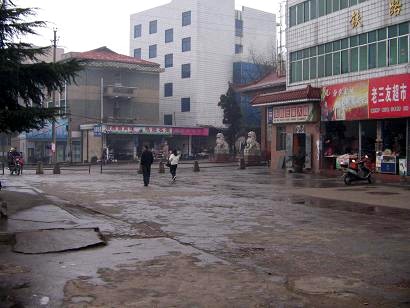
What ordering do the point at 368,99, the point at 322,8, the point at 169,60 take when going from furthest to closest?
the point at 169,60
the point at 322,8
the point at 368,99

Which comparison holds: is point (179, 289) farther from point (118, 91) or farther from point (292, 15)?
point (118, 91)

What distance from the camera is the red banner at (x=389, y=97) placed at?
2239cm

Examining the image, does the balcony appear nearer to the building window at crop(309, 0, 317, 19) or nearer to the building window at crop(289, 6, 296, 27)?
the building window at crop(289, 6, 296, 27)

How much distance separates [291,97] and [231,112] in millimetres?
21553

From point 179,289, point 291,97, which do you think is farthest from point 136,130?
point 179,289

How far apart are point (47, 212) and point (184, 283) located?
6.88 metres

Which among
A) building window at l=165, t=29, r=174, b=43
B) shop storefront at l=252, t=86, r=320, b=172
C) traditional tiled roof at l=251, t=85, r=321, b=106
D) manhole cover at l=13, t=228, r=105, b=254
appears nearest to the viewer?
manhole cover at l=13, t=228, r=105, b=254

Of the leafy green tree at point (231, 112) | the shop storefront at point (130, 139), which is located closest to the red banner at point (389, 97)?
the leafy green tree at point (231, 112)

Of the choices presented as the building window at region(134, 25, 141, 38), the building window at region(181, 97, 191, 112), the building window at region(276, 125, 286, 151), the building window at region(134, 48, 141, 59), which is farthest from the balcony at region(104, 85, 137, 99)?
the building window at region(276, 125, 286, 151)

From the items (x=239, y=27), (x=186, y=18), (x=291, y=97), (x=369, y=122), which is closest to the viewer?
(x=369, y=122)

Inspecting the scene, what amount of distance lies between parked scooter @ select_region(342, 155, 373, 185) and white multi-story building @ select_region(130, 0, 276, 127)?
128 feet

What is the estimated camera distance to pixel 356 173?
69.9 feet

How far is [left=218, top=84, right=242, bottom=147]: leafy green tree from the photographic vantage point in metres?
51.0

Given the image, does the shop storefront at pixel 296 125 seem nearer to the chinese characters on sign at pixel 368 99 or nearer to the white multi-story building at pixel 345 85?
the white multi-story building at pixel 345 85
